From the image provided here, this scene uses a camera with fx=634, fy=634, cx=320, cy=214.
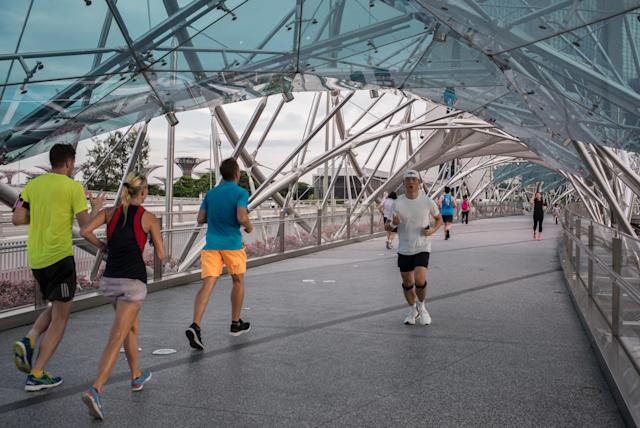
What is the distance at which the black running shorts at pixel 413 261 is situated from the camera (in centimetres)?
726

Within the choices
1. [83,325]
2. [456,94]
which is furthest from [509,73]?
[83,325]

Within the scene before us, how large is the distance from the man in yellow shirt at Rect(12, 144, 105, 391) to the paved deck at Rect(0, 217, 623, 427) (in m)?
0.27

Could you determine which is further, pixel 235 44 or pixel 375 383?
pixel 235 44

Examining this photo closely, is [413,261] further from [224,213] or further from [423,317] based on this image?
[224,213]

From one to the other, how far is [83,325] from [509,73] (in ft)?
22.3

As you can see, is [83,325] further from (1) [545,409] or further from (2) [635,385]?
(2) [635,385]

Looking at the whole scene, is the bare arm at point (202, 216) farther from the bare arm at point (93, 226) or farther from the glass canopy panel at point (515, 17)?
the glass canopy panel at point (515, 17)

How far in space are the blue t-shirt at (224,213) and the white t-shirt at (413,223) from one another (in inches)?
74.7

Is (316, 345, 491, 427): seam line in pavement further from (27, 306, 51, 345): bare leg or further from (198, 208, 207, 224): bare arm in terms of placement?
(198, 208, 207, 224): bare arm

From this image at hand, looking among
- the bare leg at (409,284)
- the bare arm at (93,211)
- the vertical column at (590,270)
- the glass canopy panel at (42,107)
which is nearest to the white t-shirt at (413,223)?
the bare leg at (409,284)

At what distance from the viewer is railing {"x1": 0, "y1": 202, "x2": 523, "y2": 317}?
7.56m

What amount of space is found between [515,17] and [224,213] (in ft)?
12.2

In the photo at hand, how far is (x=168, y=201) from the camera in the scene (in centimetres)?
1446

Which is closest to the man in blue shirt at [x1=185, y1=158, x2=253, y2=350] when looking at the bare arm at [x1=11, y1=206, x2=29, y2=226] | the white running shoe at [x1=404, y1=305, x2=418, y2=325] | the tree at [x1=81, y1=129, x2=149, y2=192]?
the bare arm at [x1=11, y1=206, x2=29, y2=226]
